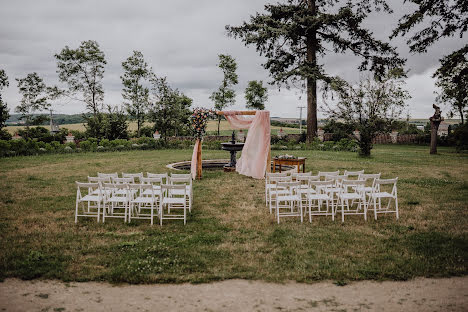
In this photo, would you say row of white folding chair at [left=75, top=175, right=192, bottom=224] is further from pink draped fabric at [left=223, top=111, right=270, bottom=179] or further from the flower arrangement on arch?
pink draped fabric at [left=223, top=111, right=270, bottom=179]

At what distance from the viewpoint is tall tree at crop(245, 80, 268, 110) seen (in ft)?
148

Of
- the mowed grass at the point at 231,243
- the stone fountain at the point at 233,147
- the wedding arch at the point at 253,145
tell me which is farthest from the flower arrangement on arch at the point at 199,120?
the mowed grass at the point at 231,243

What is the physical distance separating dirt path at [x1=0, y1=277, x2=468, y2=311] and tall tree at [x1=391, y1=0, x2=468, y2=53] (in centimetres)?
763

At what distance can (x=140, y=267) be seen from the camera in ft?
15.5

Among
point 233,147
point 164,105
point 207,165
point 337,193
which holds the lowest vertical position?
point 337,193

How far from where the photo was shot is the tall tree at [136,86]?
116 ft

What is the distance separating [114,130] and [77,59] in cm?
1333

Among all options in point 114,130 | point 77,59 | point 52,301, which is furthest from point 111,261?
point 77,59

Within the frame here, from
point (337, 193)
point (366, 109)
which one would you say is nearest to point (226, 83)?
point (366, 109)

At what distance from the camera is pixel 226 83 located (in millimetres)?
37594

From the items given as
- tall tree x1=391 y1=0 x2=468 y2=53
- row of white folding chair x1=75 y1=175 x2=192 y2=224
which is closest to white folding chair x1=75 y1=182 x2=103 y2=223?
row of white folding chair x1=75 y1=175 x2=192 y2=224

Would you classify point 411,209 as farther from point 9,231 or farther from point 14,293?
point 9,231

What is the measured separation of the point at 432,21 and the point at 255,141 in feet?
22.0

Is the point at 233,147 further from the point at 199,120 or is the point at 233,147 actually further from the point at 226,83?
the point at 226,83
